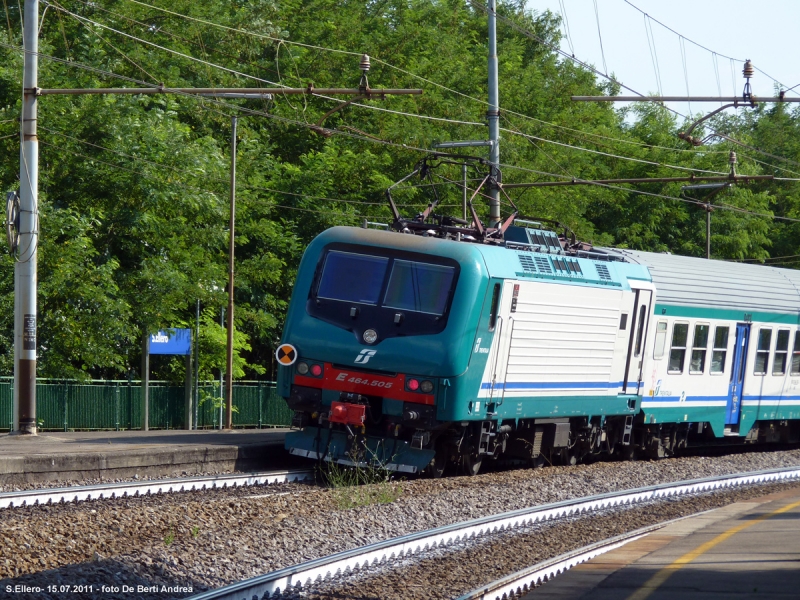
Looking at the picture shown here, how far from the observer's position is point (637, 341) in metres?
19.9

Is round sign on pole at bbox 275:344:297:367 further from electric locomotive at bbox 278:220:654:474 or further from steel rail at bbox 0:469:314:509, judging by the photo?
steel rail at bbox 0:469:314:509

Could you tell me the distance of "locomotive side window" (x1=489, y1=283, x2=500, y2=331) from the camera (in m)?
16.1

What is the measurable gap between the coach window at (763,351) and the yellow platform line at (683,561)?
33.3ft

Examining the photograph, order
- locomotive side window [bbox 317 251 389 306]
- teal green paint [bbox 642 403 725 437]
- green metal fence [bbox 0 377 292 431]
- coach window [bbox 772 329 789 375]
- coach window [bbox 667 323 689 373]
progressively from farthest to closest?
green metal fence [bbox 0 377 292 431], coach window [bbox 772 329 789 375], coach window [bbox 667 323 689 373], teal green paint [bbox 642 403 725 437], locomotive side window [bbox 317 251 389 306]

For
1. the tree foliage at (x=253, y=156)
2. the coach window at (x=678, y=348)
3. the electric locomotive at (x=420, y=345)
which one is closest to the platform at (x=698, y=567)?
the electric locomotive at (x=420, y=345)

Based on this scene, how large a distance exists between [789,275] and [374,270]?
41.2 feet

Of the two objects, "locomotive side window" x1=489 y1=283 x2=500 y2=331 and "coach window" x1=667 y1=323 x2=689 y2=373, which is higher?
"locomotive side window" x1=489 y1=283 x2=500 y2=331

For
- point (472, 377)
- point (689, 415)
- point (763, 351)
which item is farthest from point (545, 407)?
point (763, 351)

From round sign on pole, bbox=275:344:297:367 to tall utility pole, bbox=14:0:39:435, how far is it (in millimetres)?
5067

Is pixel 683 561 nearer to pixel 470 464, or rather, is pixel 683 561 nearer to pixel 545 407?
pixel 470 464

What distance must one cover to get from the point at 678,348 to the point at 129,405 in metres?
14.5

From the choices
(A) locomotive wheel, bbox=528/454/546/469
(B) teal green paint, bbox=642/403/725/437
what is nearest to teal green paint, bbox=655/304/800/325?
(B) teal green paint, bbox=642/403/725/437

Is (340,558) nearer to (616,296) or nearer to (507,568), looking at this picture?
(507,568)

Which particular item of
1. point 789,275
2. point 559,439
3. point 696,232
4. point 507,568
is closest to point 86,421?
point 559,439
